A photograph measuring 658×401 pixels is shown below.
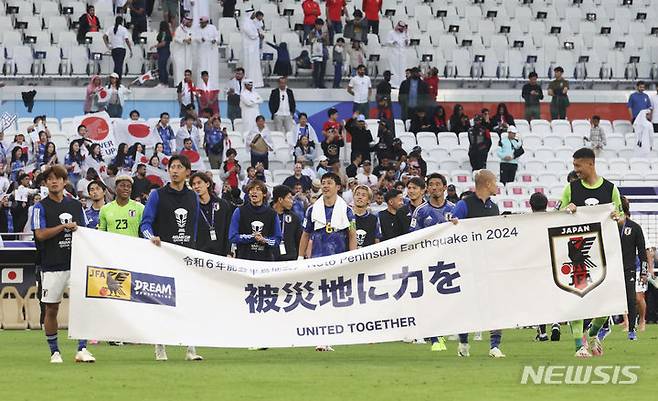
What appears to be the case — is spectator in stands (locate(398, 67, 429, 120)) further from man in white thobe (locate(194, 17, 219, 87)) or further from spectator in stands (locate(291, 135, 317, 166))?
man in white thobe (locate(194, 17, 219, 87))

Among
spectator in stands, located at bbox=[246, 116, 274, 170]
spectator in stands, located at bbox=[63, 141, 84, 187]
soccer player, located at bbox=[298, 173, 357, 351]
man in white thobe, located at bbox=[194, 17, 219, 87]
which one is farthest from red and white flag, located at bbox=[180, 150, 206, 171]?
soccer player, located at bbox=[298, 173, 357, 351]

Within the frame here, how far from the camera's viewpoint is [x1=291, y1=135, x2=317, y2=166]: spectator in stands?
33.5 meters

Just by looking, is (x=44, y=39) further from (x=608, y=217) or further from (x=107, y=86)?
(x=608, y=217)

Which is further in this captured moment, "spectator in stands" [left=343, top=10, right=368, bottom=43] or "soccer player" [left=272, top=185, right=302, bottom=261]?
"spectator in stands" [left=343, top=10, right=368, bottom=43]

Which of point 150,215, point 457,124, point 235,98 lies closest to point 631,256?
point 150,215

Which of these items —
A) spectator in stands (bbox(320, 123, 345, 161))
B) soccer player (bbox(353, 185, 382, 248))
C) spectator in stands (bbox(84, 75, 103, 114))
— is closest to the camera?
soccer player (bbox(353, 185, 382, 248))

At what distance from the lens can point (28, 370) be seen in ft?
50.0

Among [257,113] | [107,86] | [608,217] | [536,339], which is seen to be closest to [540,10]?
[257,113]

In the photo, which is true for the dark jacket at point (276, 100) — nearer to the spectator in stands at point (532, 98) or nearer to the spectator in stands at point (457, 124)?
the spectator in stands at point (457, 124)

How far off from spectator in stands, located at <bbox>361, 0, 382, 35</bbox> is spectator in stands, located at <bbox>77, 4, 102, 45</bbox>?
23.2ft

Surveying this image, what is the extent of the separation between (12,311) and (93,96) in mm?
8937

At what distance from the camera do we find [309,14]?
39.2m

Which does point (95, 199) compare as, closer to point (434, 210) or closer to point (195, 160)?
point (434, 210)

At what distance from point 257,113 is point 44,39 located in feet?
18.8
